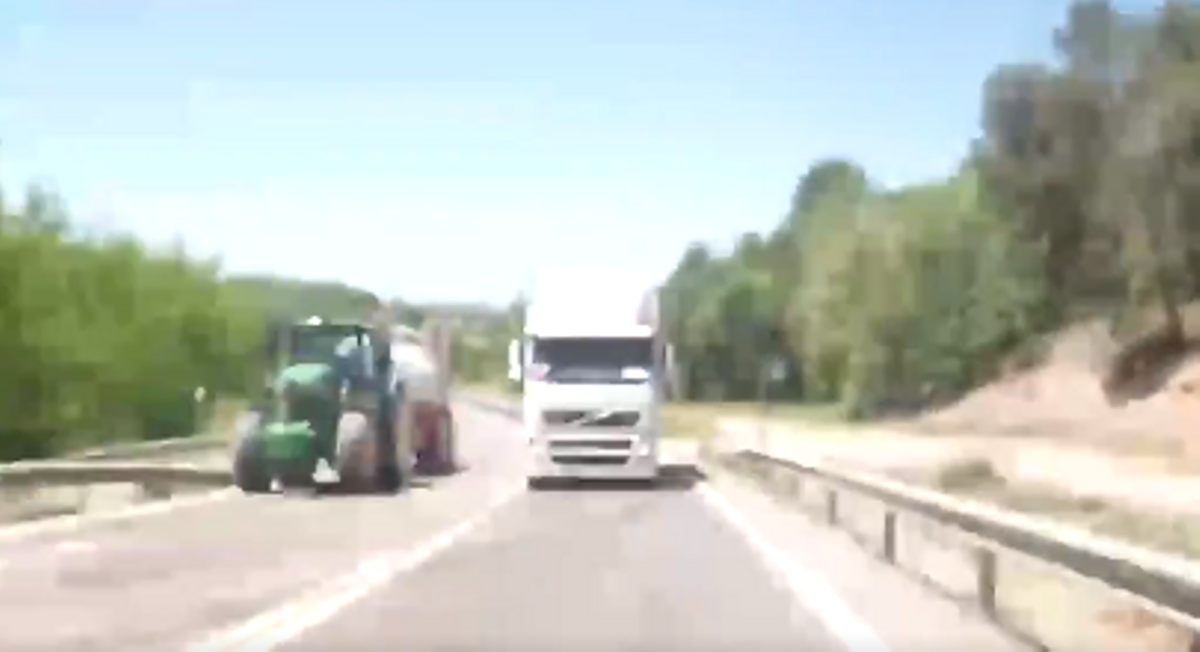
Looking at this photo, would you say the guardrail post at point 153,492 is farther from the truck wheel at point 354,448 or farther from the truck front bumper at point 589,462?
the truck front bumper at point 589,462

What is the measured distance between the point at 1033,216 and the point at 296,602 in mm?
72056

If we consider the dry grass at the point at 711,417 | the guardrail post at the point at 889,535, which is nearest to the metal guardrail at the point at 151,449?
the guardrail post at the point at 889,535

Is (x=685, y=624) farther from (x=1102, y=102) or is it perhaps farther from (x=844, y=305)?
(x=844, y=305)

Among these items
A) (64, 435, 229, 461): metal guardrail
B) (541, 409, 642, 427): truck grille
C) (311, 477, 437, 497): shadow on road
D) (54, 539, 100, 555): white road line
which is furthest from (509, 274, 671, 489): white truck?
(54, 539, 100, 555): white road line

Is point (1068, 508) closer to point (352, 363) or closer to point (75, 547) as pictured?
point (352, 363)

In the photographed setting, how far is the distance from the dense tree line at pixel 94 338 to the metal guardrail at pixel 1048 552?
1296 inches

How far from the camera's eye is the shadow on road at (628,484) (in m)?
36.8

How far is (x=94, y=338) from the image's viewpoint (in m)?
66.5

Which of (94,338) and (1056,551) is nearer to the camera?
(1056,551)

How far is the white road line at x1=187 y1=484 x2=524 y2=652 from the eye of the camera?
12.6 meters

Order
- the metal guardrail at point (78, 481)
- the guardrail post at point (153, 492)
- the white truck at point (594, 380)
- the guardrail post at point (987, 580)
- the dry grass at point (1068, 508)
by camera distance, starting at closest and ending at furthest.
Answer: the guardrail post at point (987, 580), the dry grass at point (1068, 508), the metal guardrail at point (78, 481), the guardrail post at point (153, 492), the white truck at point (594, 380)

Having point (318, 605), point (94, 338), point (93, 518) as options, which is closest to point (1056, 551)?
point (318, 605)

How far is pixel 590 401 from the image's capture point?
3500cm

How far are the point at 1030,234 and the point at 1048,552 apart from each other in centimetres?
7404
